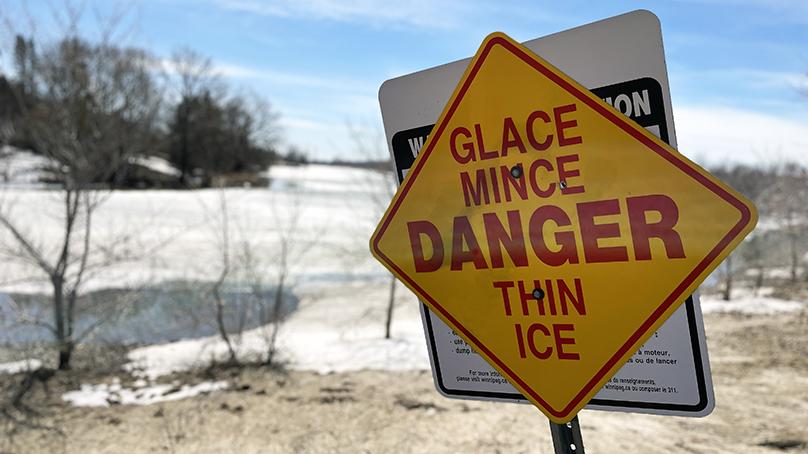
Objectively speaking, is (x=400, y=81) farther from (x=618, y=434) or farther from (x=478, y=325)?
(x=618, y=434)

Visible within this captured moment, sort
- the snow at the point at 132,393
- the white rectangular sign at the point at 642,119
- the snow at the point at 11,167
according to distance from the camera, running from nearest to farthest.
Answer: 1. the white rectangular sign at the point at 642,119
2. the snow at the point at 132,393
3. the snow at the point at 11,167

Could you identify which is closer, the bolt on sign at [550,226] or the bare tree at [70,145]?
the bolt on sign at [550,226]

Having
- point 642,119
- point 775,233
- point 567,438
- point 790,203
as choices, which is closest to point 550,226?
point 642,119

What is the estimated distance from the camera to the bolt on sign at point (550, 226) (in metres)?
1.27

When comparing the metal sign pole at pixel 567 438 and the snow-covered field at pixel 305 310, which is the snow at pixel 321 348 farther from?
the metal sign pole at pixel 567 438

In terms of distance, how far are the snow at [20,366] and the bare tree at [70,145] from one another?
0.92 ft

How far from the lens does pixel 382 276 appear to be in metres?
15.8

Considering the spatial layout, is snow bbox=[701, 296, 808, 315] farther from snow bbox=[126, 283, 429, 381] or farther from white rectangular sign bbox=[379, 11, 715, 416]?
white rectangular sign bbox=[379, 11, 715, 416]

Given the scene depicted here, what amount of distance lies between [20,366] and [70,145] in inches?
112

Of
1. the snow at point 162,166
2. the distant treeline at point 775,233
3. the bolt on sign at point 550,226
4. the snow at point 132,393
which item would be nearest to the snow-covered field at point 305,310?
the snow at point 132,393

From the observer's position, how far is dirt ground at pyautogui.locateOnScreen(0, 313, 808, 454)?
4.94 m

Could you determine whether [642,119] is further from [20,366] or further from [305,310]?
[305,310]

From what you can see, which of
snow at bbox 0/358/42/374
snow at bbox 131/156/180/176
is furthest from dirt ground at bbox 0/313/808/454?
snow at bbox 131/156/180/176

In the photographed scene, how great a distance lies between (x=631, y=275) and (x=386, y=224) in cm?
63
